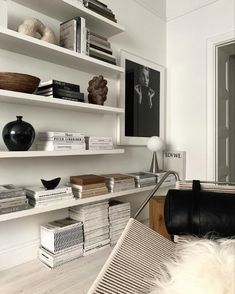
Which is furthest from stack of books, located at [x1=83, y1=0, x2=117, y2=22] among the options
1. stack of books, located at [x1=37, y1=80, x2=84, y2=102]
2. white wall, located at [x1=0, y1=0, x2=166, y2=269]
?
stack of books, located at [x1=37, y1=80, x2=84, y2=102]

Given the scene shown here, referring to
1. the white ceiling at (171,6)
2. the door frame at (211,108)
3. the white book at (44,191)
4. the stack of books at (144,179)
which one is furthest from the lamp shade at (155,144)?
the white ceiling at (171,6)

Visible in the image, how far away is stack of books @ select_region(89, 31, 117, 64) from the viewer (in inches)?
75.0

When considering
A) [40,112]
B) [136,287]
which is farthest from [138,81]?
[136,287]

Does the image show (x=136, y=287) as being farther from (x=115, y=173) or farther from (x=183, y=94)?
(x=183, y=94)

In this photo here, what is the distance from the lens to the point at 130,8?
2527 millimetres

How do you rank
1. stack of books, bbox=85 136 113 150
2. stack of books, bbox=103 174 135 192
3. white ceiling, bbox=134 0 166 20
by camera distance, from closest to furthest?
stack of books, bbox=85 136 113 150 < stack of books, bbox=103 174 135 192 < white ceiling, bbox=134 0 166 20

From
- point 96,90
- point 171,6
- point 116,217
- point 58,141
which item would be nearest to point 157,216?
point 116,217

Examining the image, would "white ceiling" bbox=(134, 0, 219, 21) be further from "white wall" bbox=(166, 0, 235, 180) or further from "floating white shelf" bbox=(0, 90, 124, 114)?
"floating white shelf" bbox=(0, 90, 124, 114)

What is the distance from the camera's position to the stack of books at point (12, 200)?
1.41 meters

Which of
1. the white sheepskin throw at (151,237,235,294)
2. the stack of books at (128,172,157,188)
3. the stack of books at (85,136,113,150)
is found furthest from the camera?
the stack of books at (128,172,157,188)

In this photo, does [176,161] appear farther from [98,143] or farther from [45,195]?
[45,195]

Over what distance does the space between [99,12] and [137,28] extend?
769 mm

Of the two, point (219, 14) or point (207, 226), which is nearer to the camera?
point (207, 226)

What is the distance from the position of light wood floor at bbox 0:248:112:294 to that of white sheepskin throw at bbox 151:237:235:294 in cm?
75
